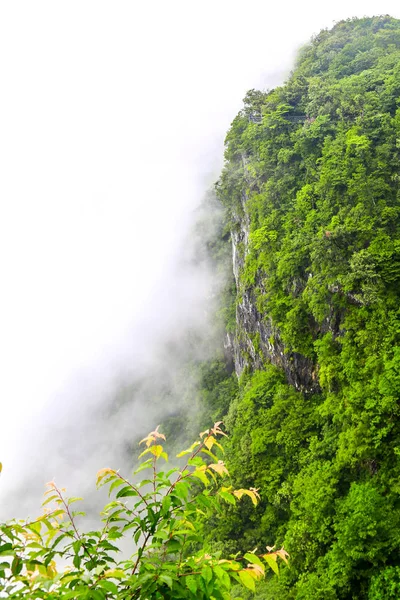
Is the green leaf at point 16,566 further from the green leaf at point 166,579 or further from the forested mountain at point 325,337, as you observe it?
the forested mountain at point 325,337

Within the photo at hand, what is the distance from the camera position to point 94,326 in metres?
98.2

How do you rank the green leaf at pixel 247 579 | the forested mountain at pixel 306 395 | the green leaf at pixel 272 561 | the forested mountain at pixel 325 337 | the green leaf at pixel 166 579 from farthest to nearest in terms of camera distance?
the forested mountain at pixel 325 337
the forested mountain at pixel 306 395
the green leaf at pixel 272 561
the green leaf at pixel 247 579
the green leaf at pixel 166 579

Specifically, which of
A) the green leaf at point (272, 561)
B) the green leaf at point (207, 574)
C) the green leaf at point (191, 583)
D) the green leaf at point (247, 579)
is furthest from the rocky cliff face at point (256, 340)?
the green leaf at point (207, 574)

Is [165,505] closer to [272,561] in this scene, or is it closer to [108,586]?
[108,586]

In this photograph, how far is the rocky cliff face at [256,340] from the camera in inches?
758

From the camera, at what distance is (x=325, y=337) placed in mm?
16031

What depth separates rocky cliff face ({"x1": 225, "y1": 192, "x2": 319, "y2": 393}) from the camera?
19.2m

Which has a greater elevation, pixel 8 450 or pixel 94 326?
pixel 94 326

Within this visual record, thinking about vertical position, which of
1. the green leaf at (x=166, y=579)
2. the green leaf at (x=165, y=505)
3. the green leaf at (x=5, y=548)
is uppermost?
the green leaf at (x=5, y=548)

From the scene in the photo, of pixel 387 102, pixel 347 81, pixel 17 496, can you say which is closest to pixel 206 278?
pixel 347 81

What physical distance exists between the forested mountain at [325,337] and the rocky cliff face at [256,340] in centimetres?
15

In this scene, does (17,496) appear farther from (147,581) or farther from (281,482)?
(147,581)

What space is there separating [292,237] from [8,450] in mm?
99787

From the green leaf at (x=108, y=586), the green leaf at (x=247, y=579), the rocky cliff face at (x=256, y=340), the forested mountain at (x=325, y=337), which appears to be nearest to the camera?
the green leaf at (x=108, y=586)
